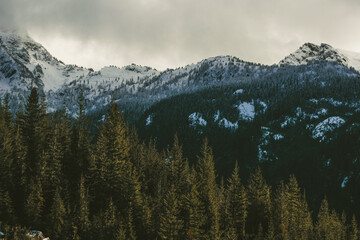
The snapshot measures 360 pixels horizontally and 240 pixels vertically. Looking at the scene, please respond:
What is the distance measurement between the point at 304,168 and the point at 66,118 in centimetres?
13451

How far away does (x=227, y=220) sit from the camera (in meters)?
64.9

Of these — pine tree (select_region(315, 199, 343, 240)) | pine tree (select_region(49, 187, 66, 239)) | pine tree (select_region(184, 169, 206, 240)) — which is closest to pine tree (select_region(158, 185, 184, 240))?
pine tree (select_region(184, 169, 206, 240))

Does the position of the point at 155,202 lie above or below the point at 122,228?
above

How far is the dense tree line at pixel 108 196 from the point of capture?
52219mm

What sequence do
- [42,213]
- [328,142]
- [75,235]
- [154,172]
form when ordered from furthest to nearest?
[328,142]
[154,172]
[42,213]
[75,235]

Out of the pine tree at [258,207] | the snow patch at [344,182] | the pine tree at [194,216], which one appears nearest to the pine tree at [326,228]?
the pine tree at [258,207]

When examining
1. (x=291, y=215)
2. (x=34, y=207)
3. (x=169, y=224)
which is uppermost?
(x=291, y=215)

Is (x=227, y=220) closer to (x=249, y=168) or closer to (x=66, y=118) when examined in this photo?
(x=66, y=118)

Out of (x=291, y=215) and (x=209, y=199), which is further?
(x=291, y=215)

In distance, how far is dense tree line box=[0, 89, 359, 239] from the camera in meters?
52.2

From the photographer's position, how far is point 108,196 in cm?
5791

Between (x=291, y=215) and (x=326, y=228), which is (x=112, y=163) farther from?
(x=326, y=228)

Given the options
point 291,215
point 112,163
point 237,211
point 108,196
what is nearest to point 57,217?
point 108,196

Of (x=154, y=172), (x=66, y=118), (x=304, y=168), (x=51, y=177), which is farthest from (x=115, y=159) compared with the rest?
(x=304, y=168)
